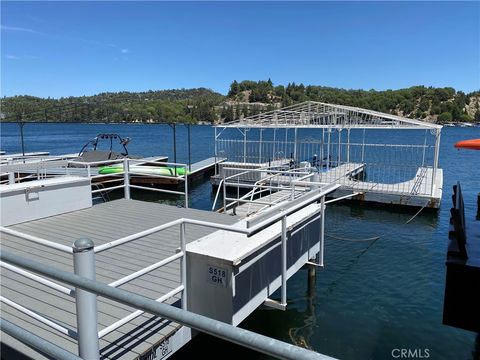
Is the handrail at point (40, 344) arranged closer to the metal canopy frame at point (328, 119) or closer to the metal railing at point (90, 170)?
the metal railing at point (90, 170)

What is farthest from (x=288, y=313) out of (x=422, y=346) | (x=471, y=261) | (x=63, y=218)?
(x=63, y=218)

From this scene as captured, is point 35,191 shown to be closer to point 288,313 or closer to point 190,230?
point 190,230

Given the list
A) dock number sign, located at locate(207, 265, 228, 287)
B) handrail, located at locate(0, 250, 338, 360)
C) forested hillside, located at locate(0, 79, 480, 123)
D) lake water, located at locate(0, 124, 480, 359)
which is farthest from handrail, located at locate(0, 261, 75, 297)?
forested hillside, located at locate(0, 79, 480, 123)

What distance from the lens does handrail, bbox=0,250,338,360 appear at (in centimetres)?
100

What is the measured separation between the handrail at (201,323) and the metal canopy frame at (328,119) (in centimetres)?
1715

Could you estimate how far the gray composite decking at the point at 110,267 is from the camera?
3.55 meters

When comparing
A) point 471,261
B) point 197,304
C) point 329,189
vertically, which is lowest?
point 197,304

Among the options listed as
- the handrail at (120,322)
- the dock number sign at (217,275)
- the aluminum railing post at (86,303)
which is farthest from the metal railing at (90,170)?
the aluminum railing post at (86,303)

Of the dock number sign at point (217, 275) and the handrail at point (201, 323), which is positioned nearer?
the handrail at point (201, 323)

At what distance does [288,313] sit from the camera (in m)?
6.99

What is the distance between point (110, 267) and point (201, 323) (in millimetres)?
4073

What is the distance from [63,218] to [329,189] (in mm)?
4757

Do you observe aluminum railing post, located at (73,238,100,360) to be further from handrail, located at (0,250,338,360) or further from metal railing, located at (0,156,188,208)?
metal railing, located at (0,156,188,208)

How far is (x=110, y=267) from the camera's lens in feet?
16.0
